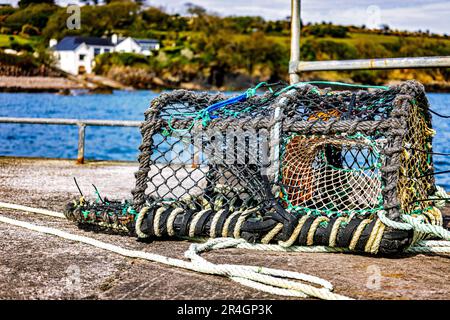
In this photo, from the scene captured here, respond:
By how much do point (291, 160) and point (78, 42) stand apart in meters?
125

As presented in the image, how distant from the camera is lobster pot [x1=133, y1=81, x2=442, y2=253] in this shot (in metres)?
2.82

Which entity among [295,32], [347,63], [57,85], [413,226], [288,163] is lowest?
[57,85]

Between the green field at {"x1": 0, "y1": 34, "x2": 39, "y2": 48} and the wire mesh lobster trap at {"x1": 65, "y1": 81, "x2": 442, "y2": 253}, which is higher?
the green field at {"x1": 0, "y1": 34, "x2": 39, "y2": 48}

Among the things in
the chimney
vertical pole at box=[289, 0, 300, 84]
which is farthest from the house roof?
vertical pole at box=[289, 0, 300, 84]

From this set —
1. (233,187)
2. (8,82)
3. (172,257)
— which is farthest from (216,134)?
A: (8,82)

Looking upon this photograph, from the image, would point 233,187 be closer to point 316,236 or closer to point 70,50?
point 316,236

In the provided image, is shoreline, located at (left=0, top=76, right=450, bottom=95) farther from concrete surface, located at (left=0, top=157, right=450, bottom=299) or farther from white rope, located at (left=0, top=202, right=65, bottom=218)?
concrete surface, located at (left=0, top=157, right=450, bottom=299)

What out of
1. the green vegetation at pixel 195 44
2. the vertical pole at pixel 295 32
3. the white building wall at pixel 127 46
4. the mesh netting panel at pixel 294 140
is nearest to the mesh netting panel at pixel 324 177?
the mesh netting panel at pixel 294 140

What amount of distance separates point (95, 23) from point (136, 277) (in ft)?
398

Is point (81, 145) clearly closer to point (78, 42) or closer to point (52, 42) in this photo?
point (52, 42)

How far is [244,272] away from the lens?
2.46 m

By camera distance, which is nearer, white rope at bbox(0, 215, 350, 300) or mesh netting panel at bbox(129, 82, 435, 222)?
white rope at bbox(0, 215, 350, 300)

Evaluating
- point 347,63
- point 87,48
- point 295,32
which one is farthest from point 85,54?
point 347,63

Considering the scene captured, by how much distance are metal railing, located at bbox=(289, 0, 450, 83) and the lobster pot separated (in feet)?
2.11
